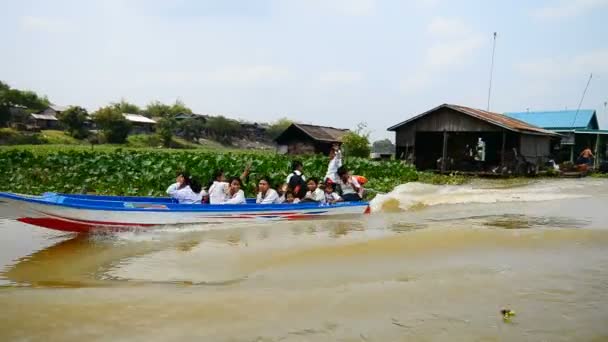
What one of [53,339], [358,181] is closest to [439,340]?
[53,339]

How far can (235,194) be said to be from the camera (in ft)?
34.3

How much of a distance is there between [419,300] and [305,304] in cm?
120

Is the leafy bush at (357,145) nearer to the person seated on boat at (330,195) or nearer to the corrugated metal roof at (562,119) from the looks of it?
the corrugated metal roof at (562,119)

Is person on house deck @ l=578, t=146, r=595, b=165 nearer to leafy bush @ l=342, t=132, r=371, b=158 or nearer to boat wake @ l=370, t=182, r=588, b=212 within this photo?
boat wake @ l=370, t=182, r=588, b=212

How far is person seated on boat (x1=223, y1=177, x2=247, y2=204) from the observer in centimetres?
1033

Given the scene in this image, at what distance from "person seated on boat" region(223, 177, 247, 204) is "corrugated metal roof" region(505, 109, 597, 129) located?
26.1m

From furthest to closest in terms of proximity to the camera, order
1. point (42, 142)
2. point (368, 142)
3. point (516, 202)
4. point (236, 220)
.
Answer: point (42, 142)
point (368, 142)
point (516, 202)
point (236, 220)

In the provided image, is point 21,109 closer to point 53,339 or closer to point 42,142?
point 42,142

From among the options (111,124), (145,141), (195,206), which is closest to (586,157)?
(195,206)

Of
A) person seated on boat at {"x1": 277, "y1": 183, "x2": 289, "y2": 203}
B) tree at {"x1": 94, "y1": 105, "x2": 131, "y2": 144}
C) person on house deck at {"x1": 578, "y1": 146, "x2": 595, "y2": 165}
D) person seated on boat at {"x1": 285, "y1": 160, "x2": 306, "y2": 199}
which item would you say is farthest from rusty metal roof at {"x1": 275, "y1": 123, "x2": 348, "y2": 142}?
person seated on boat at {"x1": 277, "y1": 183, "x2": 289, "y2": 203}

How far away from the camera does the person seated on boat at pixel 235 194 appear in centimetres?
1033

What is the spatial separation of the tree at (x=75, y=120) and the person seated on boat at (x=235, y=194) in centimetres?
3436

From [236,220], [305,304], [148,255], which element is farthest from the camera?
[236,220]

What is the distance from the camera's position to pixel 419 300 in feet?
18.5
